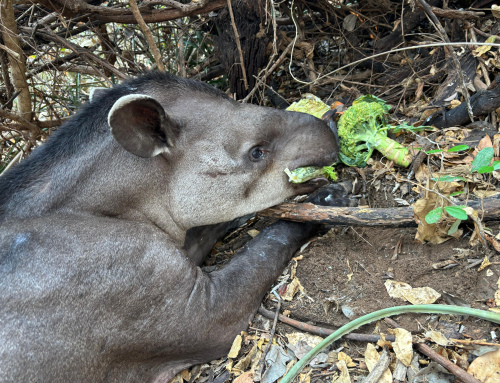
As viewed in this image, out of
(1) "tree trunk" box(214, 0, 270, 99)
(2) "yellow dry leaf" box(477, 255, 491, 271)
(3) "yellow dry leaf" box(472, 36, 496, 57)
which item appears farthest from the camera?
(1) "tree trunk" box(214, 0, 270, 99)

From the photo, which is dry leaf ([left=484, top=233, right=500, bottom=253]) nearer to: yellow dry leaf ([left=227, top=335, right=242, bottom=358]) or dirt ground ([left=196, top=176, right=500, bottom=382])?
dirt ground ([left=196, top=176, right=500, bottom=382])

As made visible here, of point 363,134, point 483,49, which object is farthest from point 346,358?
point 483,49

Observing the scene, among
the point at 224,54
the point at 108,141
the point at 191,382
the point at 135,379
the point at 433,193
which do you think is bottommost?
the point at 191,382

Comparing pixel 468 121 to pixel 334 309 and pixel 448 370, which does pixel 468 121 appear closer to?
pixel 334 309

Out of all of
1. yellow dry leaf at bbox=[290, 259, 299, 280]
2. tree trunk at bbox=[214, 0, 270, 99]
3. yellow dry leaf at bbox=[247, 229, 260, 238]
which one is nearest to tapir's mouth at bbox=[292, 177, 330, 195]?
yellow dry leaf at bbox=[290, 259, 299, 280]

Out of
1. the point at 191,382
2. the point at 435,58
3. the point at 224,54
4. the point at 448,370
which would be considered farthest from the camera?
the point at 224,54

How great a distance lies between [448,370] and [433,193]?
1.23m

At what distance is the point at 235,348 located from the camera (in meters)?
3.24

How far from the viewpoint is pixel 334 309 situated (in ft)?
10.3

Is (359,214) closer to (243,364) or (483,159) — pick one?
(483,159)

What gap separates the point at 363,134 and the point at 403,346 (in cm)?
229

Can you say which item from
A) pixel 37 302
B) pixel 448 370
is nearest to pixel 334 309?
pixel 448 370

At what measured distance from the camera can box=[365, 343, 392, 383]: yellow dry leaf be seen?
8.37 feet

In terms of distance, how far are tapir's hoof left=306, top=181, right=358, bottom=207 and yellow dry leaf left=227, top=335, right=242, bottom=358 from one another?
1427mm
